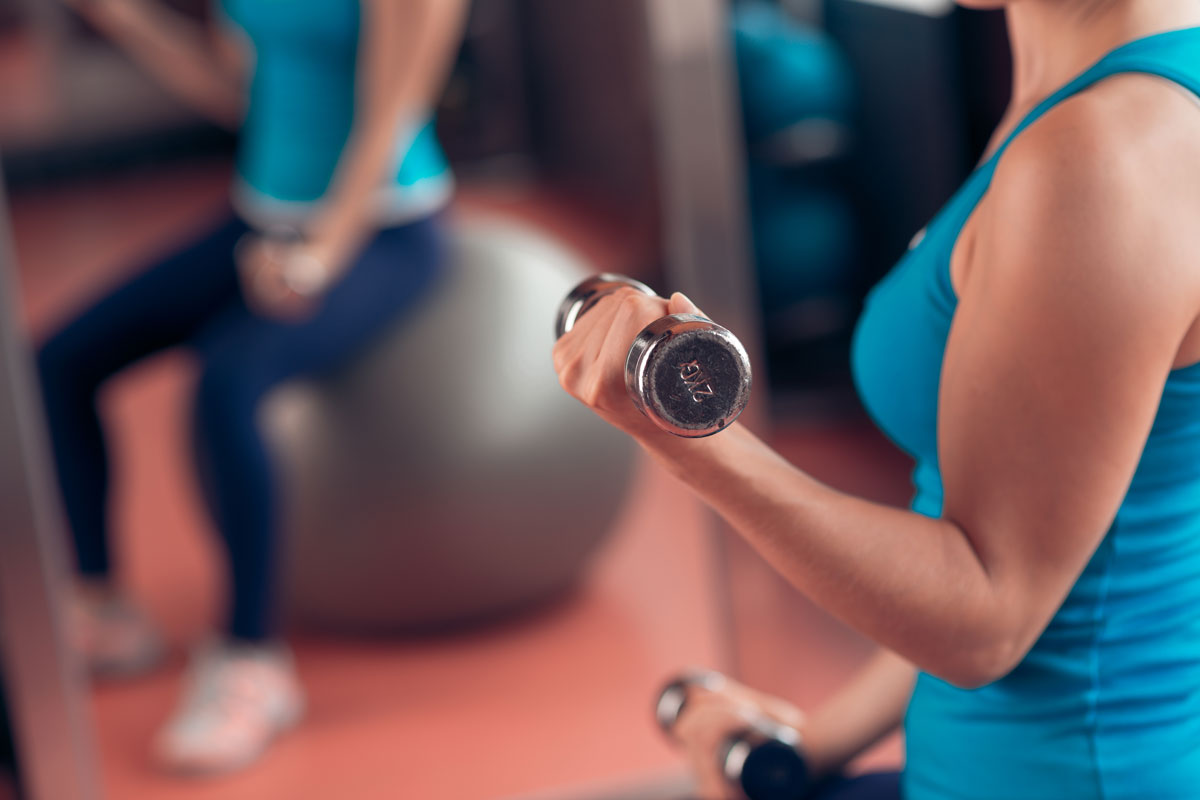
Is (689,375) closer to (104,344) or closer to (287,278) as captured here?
(287,278)

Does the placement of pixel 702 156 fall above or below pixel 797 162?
above

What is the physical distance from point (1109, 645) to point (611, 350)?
0.34 meters

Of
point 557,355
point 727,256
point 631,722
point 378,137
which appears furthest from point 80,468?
point 557,355

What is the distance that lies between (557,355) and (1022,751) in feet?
1.17

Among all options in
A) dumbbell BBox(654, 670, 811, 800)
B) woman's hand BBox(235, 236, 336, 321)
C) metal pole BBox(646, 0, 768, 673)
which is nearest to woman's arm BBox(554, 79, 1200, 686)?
dumbbell BBox(654, 670, 811, 800)

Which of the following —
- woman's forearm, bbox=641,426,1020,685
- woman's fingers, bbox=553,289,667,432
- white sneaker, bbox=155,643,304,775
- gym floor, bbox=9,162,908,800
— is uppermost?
woman's fingers, bbox=553,289,667,432

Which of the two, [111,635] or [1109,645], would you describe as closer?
[1109,645]

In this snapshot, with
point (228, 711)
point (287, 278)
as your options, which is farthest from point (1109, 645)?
point (228, 711)

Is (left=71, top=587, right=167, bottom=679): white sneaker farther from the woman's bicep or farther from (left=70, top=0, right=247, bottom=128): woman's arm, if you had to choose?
the woman's bicep

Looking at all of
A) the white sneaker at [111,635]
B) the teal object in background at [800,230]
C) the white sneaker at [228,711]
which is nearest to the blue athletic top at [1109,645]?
the white sneaker at [228,711]

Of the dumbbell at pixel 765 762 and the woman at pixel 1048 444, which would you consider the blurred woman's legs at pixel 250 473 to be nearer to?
the dumbbell at pixel 765 762

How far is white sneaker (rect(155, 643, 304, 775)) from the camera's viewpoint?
72.9 inches

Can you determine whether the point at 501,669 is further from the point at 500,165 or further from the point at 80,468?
the point at 500,165

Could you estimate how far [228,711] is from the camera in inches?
73.9
